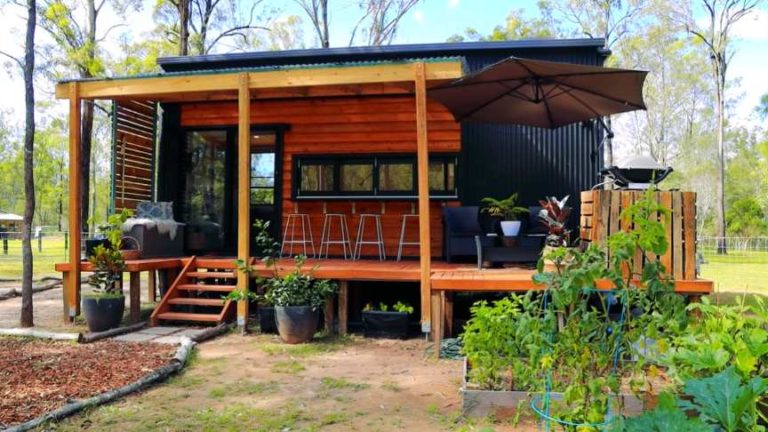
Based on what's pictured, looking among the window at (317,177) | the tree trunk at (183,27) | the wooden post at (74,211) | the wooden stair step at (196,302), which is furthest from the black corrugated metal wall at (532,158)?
the tree trunk at (183,27)

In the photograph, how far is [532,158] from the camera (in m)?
7.48

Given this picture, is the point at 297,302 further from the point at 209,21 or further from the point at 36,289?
the point at 209,21

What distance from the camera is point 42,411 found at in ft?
10.7

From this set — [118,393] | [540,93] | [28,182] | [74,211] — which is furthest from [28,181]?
[540,93]

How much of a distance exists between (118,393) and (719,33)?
88.3 ft

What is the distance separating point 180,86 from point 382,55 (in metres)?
3.03

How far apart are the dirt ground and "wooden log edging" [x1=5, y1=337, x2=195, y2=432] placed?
6cm

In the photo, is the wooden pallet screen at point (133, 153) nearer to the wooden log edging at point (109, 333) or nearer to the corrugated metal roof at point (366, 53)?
the corrugated metal roof at point (366, 53)

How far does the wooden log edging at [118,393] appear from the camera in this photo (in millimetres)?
3092

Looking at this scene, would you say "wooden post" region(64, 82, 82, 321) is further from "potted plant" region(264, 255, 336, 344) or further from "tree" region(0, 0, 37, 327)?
"potted plant" region(264, 255, 336, 344)

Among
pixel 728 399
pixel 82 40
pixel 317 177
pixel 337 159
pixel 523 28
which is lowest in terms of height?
pixel 728 399

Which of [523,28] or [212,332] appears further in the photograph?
[523,28]

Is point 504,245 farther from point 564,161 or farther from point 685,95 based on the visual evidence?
point 685,95

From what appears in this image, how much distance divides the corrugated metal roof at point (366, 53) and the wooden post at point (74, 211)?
88.9 inches
